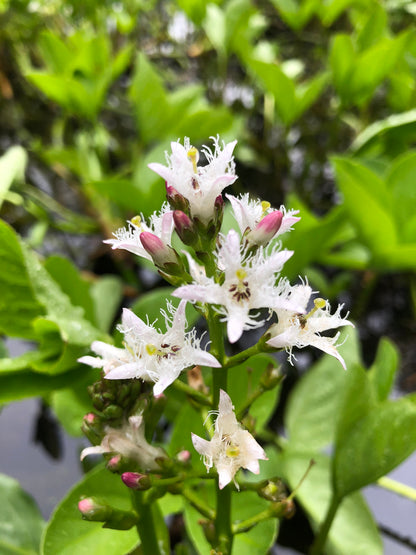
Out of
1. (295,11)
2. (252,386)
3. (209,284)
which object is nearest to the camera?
(209,284)

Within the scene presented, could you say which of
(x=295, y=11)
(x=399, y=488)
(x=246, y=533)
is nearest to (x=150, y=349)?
(x=246, y=533)

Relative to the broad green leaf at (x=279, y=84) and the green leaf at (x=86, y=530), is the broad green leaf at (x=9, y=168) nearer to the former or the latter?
the green leaf at (x=86, y=530)

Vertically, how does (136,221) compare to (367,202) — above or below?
below

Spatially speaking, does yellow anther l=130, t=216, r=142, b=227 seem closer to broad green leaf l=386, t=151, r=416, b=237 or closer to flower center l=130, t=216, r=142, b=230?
flower center l=130, t=216, r=142, b=230

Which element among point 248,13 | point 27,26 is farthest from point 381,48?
point 27,26

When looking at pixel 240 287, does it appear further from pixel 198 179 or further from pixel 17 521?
pixel 17 521

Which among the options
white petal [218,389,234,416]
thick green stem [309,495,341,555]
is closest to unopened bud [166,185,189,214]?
white petal [218,389,234,416]

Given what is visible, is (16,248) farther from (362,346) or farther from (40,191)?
(40,191)

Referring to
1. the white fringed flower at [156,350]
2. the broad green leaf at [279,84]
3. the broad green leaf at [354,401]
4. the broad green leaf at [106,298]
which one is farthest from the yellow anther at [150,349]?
the broad green leaf at [279,84]
